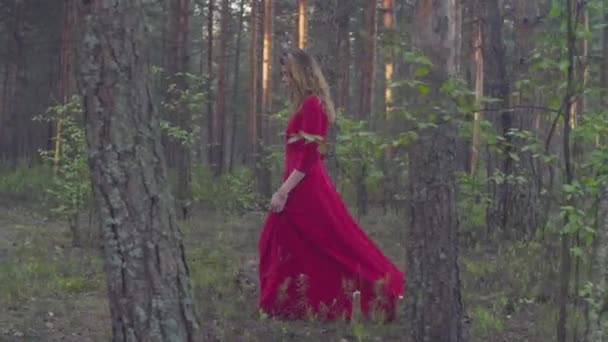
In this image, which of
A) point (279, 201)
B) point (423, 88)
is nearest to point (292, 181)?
point (279, 201)

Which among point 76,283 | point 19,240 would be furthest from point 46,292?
point 19,240

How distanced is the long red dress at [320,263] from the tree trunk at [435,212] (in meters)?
1.25

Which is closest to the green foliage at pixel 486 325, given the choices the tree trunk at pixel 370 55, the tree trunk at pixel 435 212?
the tree trunk at pixel 435 212

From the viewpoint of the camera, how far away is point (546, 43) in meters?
4.96

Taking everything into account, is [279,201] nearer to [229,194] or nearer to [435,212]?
[435,212]

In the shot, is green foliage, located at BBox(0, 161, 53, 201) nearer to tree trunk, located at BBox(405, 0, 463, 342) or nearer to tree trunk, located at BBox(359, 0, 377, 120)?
tree trunk, located at BBox(359, 0, 377, 120)

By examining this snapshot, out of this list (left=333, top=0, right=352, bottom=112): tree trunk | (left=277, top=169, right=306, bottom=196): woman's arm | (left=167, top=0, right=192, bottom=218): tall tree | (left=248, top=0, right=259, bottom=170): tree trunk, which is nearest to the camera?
(left=277, top=169, right=306, bottom=196): woman's arm

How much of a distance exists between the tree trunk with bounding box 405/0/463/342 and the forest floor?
81 cm

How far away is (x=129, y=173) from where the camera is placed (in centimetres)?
357

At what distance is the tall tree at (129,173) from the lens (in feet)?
11.7

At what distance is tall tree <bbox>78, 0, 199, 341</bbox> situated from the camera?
356cm

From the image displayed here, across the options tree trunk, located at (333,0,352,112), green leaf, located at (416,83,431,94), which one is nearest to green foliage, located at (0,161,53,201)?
tree trunk, located at (333,0,352,112)

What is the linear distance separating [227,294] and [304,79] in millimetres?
2295

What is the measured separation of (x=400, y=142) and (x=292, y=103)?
2048 mm
